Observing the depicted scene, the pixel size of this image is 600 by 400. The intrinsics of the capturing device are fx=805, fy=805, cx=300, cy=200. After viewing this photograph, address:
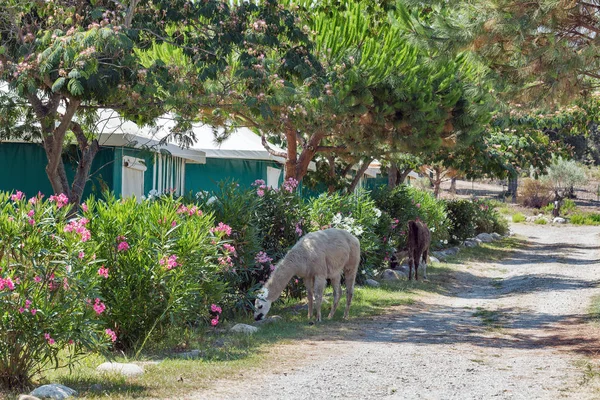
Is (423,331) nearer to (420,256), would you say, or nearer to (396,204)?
(420,256)

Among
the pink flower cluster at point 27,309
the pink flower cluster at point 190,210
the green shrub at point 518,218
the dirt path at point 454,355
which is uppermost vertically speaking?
the pink flower cluster at point 190,210

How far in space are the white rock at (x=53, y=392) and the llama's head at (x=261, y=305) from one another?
457 centimetres

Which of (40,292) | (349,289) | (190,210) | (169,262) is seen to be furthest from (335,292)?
(40,292)

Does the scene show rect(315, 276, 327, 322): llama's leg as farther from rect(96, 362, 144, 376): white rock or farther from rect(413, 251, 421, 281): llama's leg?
rect(413, 251, 421, 281): llama's leg

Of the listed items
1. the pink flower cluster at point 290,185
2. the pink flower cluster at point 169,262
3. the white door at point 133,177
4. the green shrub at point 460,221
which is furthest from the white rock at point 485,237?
the pink flower cluster at point 169,262

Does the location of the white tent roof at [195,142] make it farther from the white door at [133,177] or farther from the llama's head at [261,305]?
the llama's head at [261,305]

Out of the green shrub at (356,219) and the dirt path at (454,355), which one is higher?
the green shrub at (356,219)

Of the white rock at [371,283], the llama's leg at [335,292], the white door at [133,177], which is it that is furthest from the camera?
the white rock at [371,283]

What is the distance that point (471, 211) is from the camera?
2970 centimetres

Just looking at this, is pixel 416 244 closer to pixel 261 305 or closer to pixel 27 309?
pixel 261 305

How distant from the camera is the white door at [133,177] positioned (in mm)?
16281

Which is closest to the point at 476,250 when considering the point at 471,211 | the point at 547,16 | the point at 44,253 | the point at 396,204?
the point at 471,211

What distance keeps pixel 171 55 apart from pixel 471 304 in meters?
7.64

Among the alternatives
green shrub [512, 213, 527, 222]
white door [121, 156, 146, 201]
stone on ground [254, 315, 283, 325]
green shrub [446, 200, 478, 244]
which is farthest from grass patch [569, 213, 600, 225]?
stone on ground [254, 315, 283, 325]
